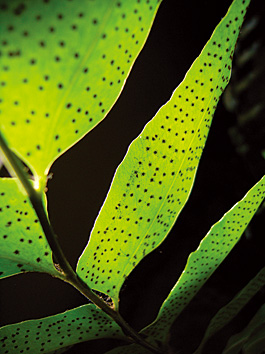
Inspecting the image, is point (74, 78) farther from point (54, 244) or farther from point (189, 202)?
point (189, 202)

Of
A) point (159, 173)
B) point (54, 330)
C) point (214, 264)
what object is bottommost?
point (54, 330)

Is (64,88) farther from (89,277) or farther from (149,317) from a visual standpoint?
(149,317)

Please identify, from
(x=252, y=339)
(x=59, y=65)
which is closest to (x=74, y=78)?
(x=59, y=65)

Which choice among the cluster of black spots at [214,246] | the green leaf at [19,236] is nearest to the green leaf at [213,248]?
the cluster of black spots at [214,246]

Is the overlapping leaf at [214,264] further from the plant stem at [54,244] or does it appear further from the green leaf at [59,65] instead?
the green leaf at [59,65]

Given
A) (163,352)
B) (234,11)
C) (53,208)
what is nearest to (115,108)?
(53,208)

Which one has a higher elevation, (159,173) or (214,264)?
(159,173)
